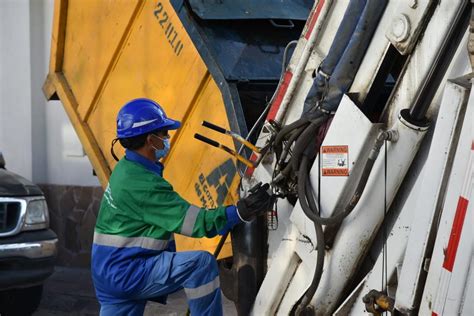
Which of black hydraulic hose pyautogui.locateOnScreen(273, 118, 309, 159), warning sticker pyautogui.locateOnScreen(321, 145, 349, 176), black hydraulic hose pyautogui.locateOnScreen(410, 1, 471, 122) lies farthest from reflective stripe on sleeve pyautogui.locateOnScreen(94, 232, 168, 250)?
black hydraulic hose pyautogui.locateOnScreen(410, 1, 471, 122)

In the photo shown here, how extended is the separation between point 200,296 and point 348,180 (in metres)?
0.95

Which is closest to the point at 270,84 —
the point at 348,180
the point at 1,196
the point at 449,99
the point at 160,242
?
the point at 160,242

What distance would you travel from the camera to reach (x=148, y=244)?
378cm

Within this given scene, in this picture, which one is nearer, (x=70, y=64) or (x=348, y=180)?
(x=348, y=180)

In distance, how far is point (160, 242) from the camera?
12.4ft

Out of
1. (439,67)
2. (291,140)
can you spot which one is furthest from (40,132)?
(439,67)

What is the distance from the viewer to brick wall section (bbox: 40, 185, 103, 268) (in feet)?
27.9

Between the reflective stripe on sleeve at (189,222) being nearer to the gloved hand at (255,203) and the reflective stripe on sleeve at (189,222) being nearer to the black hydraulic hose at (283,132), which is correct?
the gloved hand at (255,203)

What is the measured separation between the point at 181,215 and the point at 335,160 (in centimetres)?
78

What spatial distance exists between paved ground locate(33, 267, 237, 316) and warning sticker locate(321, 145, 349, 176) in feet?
11.0

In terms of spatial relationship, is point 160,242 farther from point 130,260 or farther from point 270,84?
point 270,84

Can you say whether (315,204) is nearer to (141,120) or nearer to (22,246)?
(141,120)

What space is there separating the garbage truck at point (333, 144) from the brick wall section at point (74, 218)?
3997mm

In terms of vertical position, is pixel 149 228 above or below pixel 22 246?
above
